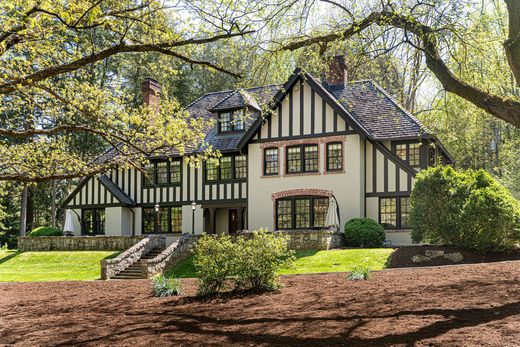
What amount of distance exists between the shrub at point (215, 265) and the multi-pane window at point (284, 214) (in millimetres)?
13552

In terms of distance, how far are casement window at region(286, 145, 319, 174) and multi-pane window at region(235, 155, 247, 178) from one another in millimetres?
2694

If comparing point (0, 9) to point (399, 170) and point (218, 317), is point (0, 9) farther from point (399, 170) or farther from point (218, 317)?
point (399, 170)

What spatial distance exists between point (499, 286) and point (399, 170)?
1402cm

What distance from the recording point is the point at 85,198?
29.6m

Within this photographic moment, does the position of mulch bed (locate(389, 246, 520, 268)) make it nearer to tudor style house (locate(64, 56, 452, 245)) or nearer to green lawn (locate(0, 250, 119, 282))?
tudor style house (locate(64, 56, 452, 245))

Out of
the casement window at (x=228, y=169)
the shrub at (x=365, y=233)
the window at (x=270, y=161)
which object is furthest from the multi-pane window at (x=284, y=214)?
the shrub at (x=365, y=233)

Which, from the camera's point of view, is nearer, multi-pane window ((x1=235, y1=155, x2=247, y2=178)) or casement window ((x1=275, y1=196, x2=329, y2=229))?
casement window ((x1=275, y1=196, x2=329, y2=229))

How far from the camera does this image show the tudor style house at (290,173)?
23516 millimetres

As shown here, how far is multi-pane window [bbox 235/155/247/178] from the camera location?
27062mm

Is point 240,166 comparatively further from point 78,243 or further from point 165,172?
point 78,243

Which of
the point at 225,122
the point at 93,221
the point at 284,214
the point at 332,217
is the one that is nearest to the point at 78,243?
the point at 93,221

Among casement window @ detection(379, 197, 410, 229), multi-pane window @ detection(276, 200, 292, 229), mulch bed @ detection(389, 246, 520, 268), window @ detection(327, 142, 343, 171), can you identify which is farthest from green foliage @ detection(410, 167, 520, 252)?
multi-pane window @ detection(276, 200, 292, 229)

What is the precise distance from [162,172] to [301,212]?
8322 millimetres

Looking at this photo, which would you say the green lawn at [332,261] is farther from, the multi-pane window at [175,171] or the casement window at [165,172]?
the casement window at [165,172]
